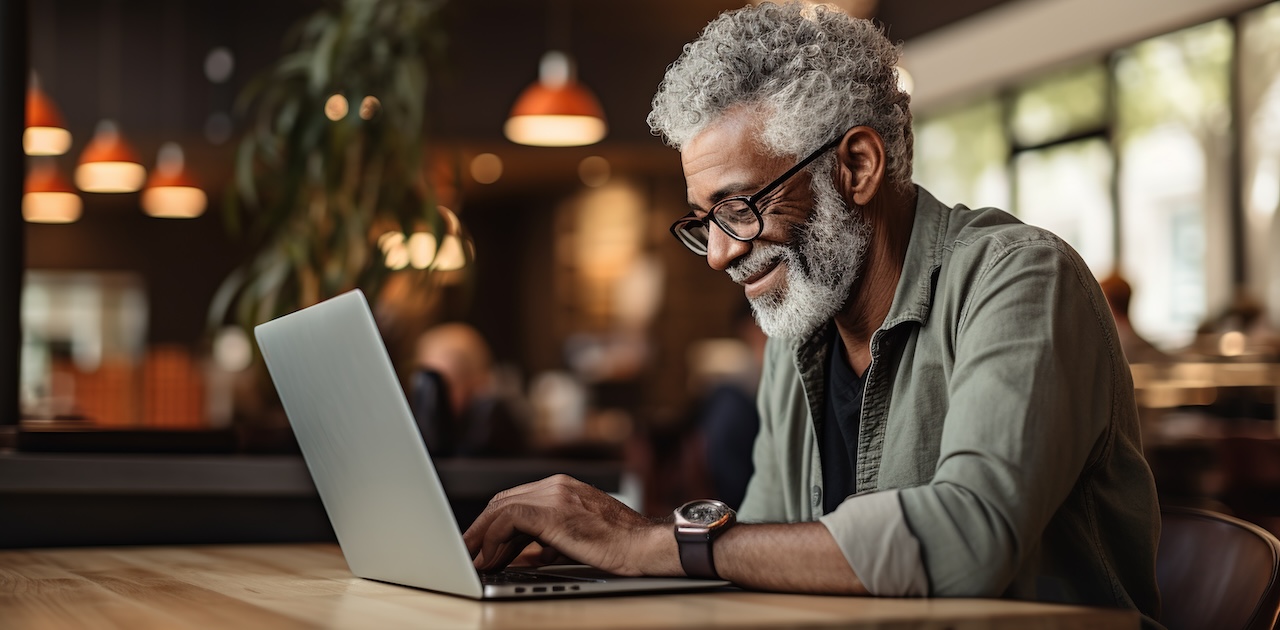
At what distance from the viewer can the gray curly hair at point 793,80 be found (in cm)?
152

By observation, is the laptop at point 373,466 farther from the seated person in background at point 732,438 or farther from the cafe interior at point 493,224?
the seated person in background at point 732,438

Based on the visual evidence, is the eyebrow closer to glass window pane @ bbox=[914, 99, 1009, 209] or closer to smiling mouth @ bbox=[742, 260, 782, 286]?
smiling mouth @ bbox=[742, 260, 782, 286]

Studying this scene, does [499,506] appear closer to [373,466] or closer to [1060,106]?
[373,466]

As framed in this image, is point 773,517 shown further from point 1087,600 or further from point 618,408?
point 618,408

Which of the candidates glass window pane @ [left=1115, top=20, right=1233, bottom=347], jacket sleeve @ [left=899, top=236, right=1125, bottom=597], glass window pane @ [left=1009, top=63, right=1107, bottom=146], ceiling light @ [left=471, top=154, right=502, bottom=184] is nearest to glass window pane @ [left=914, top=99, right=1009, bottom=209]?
glass window pane @ [left=1009, top=63, right=1107, bottom=146]

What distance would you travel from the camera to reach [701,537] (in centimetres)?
124

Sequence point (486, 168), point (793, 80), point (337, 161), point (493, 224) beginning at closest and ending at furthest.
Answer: point (793, 80)
point (337, 161)
point (486, 168)
point (493, 224)

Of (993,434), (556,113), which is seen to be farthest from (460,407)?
(993,434)

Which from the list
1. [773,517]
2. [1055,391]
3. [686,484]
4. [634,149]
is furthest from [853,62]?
[634,149]

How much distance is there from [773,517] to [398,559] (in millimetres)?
704

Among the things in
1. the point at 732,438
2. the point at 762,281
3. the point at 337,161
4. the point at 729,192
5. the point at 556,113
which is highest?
the point at 556,113

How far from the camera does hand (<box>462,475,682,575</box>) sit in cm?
127

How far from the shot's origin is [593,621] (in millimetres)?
972

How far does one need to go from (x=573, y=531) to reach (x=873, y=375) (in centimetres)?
45
